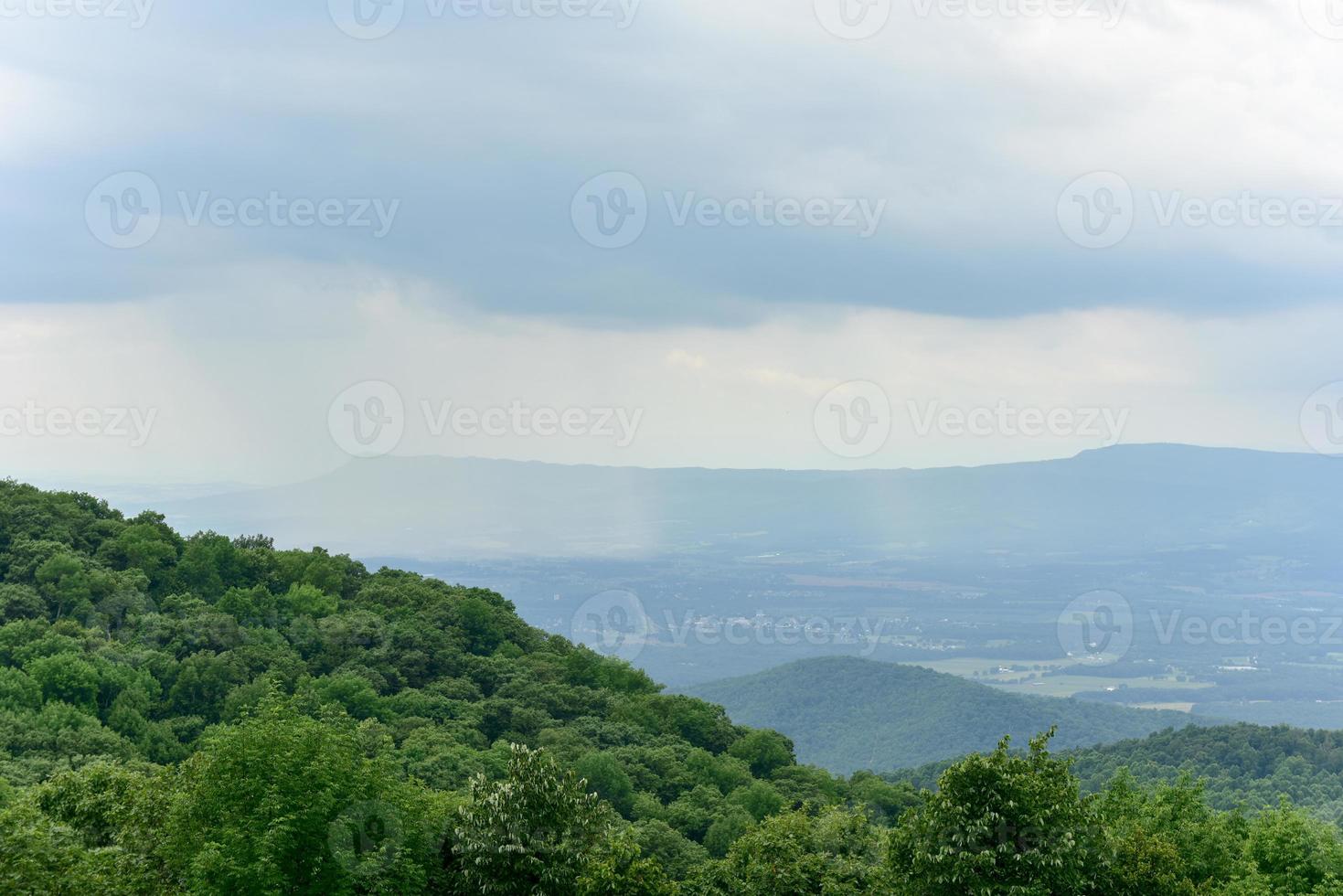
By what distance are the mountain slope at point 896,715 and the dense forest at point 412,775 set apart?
87.7m

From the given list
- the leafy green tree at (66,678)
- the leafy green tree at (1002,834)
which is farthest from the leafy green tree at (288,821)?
the leafy green tree at (66,678)

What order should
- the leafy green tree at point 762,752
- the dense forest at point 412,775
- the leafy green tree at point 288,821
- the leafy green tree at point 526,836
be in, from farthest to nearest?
the leafy green tree at point 762,752 < the leafy green tree at point 526,836 < the dense forest at point 412,775 < the leafy green tree at point 288,821

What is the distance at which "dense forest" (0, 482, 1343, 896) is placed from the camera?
984 inches

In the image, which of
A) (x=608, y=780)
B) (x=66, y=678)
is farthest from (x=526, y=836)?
(x=66, y=678)

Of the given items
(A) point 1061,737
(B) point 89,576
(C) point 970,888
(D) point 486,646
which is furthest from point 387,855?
(A) point 1061,737

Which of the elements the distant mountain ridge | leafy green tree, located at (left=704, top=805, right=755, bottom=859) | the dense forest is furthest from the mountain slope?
leafy green tree, located at (left=704, top=805, right=755, bottom=859)

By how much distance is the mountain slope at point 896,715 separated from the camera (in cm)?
16212

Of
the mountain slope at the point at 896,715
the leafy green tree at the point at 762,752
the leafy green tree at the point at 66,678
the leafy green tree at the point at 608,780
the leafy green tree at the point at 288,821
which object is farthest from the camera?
the mountain slope at the point at 896,715

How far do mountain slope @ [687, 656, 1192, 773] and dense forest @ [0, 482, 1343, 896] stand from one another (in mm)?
87718

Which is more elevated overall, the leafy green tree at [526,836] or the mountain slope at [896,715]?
the leafy green tree at [526,836]

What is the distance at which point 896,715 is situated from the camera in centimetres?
17412

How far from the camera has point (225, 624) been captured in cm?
6481

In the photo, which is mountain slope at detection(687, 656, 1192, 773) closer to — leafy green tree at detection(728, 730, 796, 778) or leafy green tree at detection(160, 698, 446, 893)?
leafy green tree at detection(728, 730, 796, 778)

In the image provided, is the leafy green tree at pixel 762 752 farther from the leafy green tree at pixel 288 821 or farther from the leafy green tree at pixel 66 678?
the leafy green tree at pixel 288 821
